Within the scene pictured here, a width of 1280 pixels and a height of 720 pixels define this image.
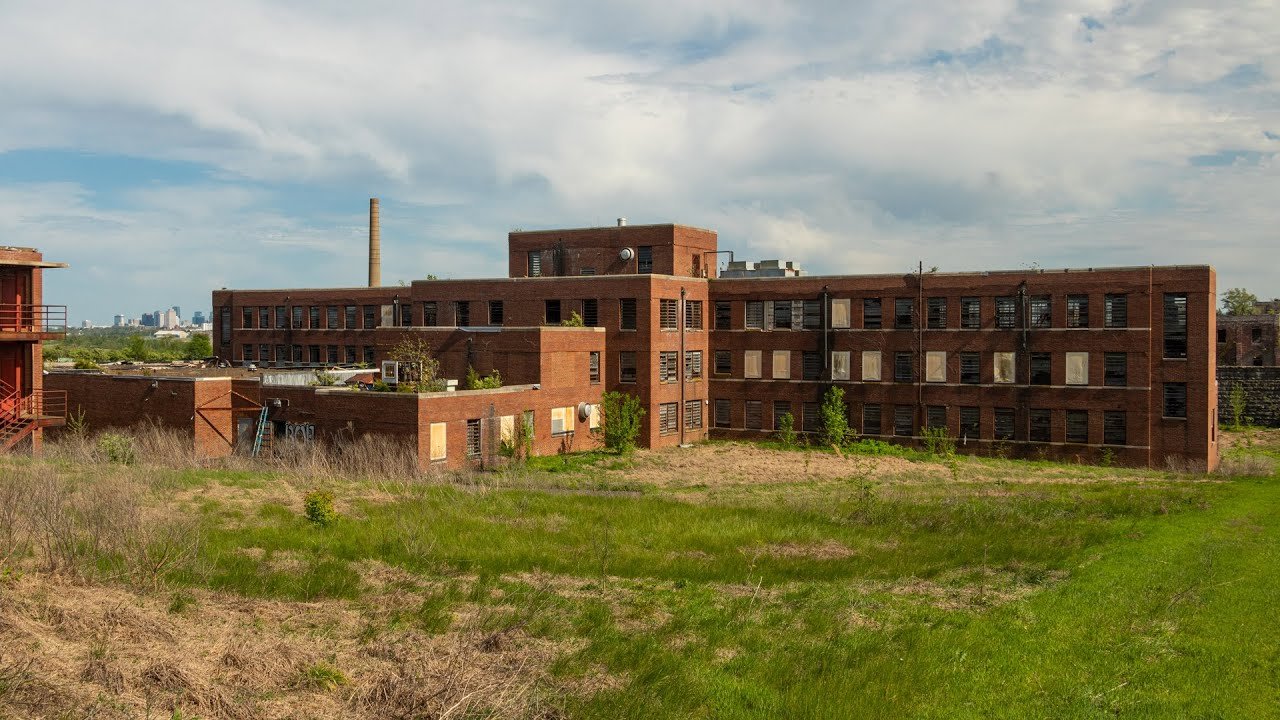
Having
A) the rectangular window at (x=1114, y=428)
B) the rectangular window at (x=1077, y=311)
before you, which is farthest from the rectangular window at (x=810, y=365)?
the rectangular window at (x=1114, y=428)

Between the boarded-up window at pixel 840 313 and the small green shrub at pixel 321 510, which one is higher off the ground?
the boarded-up window at pixel 840 313

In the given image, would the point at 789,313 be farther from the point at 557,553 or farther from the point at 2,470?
the point at 2,470

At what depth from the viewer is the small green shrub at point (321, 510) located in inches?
976

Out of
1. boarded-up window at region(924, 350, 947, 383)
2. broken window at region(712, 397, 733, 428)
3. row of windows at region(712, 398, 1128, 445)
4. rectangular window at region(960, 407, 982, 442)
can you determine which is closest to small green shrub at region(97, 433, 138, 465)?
broken window at region(712, 397, 733, 428)

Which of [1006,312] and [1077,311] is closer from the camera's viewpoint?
[1077,311]

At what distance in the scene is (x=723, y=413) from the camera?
56375 mm

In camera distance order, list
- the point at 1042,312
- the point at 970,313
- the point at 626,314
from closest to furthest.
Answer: the point at 1042,312
the point at 970,313
the point at 626,314

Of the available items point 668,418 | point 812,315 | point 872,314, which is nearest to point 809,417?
point 812,315

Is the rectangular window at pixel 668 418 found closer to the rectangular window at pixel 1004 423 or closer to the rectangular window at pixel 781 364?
the rectangular window at pixel 781 364

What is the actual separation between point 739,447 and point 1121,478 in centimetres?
1863

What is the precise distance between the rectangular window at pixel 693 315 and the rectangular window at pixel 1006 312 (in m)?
16.1

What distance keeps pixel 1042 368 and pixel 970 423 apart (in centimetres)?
451

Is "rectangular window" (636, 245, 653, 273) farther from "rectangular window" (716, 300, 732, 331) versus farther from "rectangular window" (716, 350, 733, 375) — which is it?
"rectangular window" (716, 350, 733, 375)

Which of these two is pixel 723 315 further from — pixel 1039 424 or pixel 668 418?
pixel 1039 424
